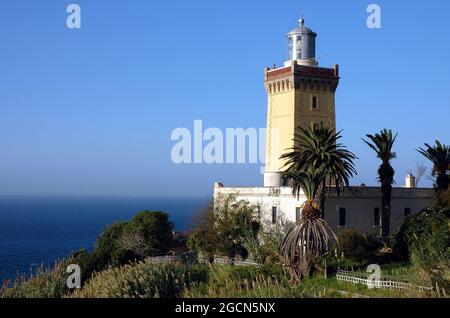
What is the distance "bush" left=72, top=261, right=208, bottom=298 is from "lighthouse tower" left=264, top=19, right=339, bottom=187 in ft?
66.3

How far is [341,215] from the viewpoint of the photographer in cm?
4194

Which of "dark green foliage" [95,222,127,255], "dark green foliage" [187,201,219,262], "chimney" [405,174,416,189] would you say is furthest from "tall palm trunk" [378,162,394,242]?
"dark green foliage" [95,222,127,255]

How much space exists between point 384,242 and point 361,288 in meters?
11.6

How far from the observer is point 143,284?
83.6ft

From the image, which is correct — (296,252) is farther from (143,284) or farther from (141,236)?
(141,236)

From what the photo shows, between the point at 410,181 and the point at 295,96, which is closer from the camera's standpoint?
the point at 295,96

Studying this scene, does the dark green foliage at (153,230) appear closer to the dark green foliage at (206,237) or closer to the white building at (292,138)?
the dark green foliage at (206,237)

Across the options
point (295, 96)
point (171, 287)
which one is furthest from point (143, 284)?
point (295, 96)

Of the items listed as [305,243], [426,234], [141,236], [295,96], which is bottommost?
[141,236]

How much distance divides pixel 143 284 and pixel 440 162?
953 inches

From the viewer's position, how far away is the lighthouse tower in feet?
152

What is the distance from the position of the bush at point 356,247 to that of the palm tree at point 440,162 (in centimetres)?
683

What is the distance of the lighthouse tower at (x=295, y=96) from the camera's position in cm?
4619
